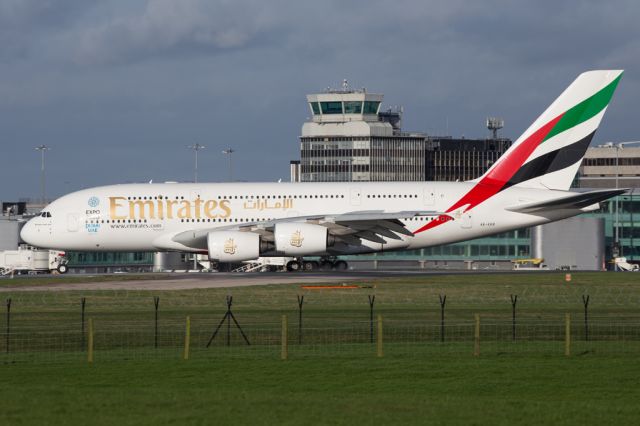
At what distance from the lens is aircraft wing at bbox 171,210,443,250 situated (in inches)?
2393

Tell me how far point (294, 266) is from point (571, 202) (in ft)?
56.9

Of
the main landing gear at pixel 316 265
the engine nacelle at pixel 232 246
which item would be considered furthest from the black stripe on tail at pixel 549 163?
the engine nacelle at pixel 232 246

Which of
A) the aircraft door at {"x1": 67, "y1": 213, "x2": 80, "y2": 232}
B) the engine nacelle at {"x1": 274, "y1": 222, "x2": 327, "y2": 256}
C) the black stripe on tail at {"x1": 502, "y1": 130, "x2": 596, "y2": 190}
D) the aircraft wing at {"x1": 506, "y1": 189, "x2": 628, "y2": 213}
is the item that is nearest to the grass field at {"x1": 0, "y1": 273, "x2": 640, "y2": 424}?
the aircraft wing at {"x1": 506, "y1": 189, "x2": 628, "y2": 213}

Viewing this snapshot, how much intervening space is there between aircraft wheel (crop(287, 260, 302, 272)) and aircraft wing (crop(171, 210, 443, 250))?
224 inches

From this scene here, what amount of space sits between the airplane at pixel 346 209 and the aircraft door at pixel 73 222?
2.2 inches

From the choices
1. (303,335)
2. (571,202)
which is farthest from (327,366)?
(571,202)

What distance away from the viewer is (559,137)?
62719 mm

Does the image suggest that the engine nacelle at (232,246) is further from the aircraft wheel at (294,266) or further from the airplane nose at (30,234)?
the airplane nose at (30,234)

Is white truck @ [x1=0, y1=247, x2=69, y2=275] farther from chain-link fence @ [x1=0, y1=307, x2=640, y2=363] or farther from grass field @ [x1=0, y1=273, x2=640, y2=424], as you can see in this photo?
chain-link fence @ [x1=0, y1=307, x2=640, y2=363]

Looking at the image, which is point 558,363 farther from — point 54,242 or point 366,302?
point 54,242

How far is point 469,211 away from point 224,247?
13.5m

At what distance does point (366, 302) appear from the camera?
1811 inches

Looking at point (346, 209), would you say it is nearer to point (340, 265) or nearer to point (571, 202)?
point (340, 265)

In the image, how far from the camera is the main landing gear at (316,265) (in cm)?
6906
